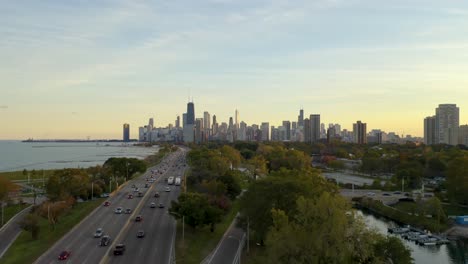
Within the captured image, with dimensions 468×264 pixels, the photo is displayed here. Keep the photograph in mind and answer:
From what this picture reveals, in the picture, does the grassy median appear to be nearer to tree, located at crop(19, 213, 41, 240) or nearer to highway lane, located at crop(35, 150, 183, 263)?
highway lane, located at crop(35, 150, 183, 263)

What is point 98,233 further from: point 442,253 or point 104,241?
point 442,253

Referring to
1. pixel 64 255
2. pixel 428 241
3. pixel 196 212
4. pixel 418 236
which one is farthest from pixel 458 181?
pixel 64 255

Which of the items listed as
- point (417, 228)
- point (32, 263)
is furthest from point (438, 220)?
point (32, 263)

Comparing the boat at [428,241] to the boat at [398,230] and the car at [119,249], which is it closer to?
the boat at [398,230]

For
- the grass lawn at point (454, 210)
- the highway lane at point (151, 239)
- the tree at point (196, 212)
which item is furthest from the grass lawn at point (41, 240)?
the grass lawn at point (454, 210)

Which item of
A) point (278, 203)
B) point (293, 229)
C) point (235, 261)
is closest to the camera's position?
point (293, 229)

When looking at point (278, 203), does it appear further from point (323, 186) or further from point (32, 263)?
point (32, 263)
